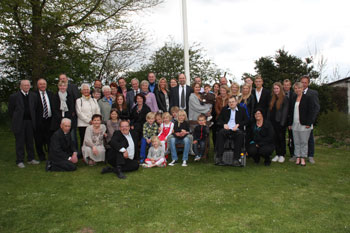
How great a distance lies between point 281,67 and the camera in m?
17.8

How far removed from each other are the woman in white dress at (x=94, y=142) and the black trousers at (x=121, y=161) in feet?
2.01

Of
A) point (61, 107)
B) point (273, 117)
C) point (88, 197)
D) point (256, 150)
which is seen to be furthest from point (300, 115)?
point (61, 107)

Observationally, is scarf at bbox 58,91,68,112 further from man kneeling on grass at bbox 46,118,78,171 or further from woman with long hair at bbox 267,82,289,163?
woman with long hair at bbox 267,82,289,163

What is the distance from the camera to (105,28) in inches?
495

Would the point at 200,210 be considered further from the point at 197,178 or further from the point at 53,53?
the point at 53,53

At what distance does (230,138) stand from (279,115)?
137 cm

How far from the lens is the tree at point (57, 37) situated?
34.2 feet

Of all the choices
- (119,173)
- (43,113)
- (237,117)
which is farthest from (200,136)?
(43,113)

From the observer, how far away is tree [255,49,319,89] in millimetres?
17531

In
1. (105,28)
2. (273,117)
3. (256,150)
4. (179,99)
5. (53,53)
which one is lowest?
(256,150)

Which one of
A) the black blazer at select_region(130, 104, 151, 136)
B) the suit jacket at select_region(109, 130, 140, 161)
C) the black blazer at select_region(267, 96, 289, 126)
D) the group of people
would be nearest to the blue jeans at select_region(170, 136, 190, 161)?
the group of people

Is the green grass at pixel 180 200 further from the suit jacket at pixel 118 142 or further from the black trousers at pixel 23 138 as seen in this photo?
the suit jacket at pixel 118 142

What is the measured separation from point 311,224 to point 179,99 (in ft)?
15.6

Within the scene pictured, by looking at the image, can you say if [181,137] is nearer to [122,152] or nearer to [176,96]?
[176,96]
